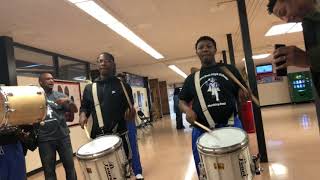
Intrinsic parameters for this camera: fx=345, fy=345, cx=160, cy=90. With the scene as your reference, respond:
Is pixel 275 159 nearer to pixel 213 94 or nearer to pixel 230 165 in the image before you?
pixel 213 94

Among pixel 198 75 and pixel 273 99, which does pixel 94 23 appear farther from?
pixel 273 99

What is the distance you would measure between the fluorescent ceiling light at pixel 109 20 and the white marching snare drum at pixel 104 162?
338cm

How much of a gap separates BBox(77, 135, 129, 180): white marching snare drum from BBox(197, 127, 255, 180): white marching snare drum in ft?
2.30

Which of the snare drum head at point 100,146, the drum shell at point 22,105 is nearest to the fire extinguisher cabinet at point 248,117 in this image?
the snare drum head at point 100,146

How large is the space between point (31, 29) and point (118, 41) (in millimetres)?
2631

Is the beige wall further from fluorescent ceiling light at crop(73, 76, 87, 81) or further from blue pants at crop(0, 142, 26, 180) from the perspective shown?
blue pants at crop(0, 142, 26, 180)

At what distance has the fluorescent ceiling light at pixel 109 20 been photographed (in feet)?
18.6

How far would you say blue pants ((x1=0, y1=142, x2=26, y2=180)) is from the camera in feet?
9.16

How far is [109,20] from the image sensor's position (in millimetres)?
6797

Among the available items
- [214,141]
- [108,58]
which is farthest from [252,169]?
[108,58]

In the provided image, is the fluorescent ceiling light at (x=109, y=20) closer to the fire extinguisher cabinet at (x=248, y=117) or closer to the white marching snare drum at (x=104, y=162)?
the fire extinguisher cabinet at (x=248, y=117)

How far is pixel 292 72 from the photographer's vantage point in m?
19.8

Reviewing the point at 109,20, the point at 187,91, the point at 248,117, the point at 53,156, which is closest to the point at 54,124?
the point at 53,156

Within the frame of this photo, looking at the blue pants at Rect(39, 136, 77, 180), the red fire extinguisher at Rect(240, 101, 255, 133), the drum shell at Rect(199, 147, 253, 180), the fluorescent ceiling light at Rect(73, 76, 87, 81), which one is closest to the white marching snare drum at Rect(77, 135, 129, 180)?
the drum shell at Rect(199, 147, 253, 180)
